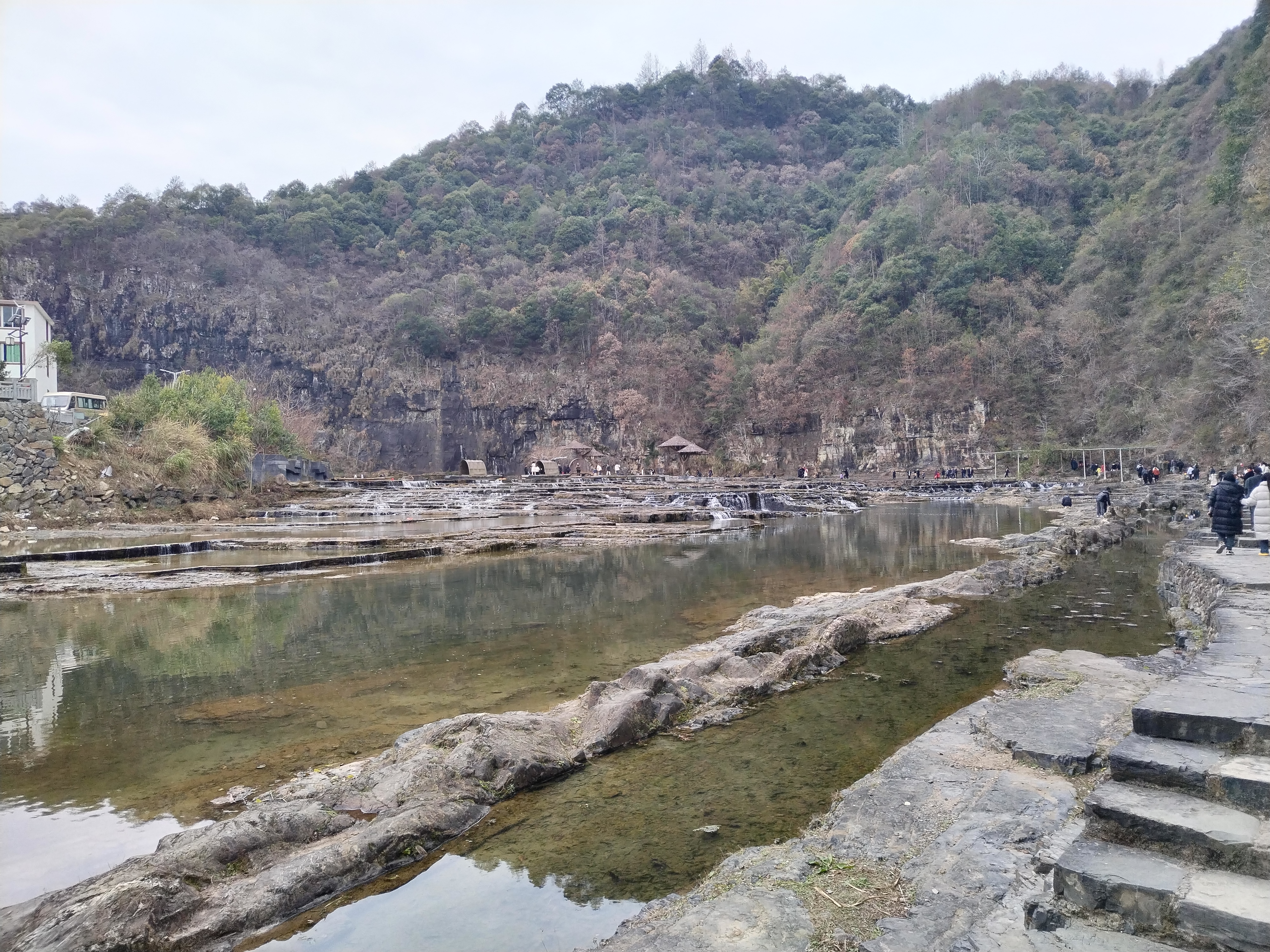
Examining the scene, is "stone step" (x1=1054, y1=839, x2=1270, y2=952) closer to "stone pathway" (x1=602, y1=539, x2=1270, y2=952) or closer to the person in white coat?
"stone pathway" (x1=602, y1=539, x2=1270, y2=952)

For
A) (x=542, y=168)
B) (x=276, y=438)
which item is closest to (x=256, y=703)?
(x=276, y=438)

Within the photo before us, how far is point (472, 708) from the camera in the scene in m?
7.12

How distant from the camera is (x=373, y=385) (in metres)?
66.2

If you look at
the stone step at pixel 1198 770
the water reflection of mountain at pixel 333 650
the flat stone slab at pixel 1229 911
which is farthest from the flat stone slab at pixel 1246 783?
the water reflection of mountain at pixel 333 650

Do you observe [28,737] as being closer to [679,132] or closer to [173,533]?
[173,533]

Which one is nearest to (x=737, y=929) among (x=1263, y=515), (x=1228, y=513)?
(x=1228, y=513)

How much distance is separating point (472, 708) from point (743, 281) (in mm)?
72161

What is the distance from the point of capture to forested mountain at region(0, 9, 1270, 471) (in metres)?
47.5

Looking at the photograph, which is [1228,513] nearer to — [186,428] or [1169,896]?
[1169,896]

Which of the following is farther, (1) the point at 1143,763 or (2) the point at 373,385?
(2) the point at 373,385

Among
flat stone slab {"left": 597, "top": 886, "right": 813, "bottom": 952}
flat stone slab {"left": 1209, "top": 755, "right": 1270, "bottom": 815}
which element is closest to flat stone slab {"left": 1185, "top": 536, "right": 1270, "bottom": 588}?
flat stone slab {"left": 1209, "top": 755, "right": 1270, "bottom": 815}

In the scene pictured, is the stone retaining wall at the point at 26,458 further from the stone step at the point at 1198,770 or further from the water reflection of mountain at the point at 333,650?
the stone step at the point at 1198,770

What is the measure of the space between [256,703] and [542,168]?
95.4 meters

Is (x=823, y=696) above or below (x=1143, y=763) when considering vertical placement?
below
